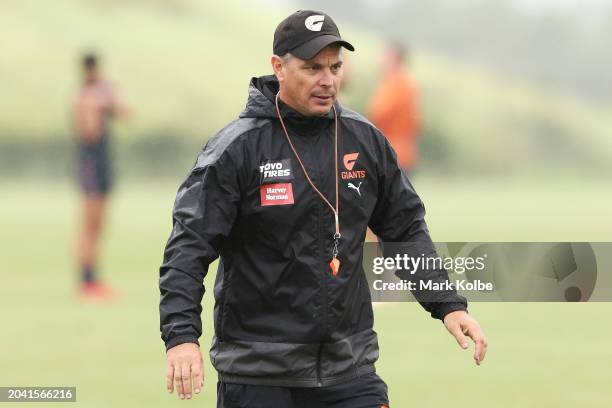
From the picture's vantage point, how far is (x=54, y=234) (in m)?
22.0

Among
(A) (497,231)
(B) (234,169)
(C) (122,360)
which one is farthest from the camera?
(A) (497,231)

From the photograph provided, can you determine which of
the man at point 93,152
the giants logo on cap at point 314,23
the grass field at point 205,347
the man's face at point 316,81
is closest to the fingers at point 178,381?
the man's face at point 316,81

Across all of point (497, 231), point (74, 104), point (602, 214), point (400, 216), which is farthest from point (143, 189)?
point (400, 216)

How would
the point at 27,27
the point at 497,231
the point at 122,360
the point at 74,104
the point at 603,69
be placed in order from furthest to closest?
the point at 603,69 < the point at 27,27 < the point at 497,231 < the point at 74,104 < the point at 122,360

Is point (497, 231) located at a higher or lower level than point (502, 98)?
lower

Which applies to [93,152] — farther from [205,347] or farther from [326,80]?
[326,80]

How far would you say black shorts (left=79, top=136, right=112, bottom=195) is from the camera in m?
11.5

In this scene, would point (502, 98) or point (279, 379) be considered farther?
point (502, 98)

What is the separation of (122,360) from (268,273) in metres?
4.79

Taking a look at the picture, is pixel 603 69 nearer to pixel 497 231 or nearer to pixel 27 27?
pixel 27 27

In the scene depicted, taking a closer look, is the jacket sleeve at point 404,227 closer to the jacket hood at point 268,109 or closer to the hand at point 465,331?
the hand at point 465,331

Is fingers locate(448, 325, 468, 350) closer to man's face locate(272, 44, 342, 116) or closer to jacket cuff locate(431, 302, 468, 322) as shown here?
jacket cuff locate(431, 302, 468, 322)

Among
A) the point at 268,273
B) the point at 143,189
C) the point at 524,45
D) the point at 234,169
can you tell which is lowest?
the point at 268,273

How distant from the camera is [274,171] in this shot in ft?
14.7
